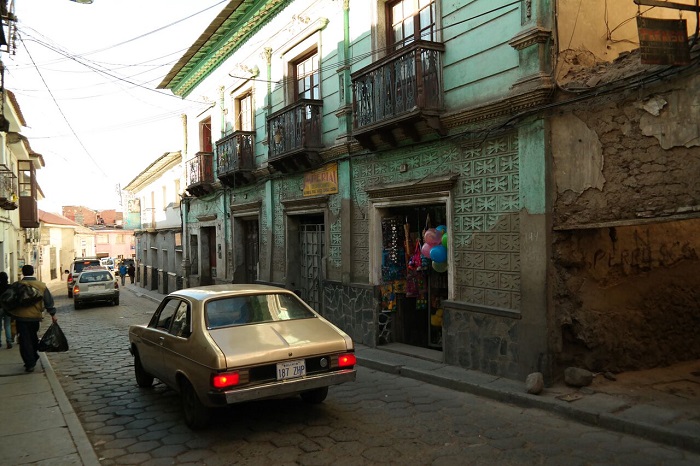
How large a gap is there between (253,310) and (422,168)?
13.5 feet

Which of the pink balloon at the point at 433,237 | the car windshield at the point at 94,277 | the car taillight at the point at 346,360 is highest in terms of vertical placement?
the pink balloon at the point at 433,237

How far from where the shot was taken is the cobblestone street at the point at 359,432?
462 cm

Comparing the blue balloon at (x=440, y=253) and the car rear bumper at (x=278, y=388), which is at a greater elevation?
the blue balloon at (x=440, y=253)

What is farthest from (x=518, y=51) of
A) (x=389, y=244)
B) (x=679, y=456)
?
(x=679, y=456)

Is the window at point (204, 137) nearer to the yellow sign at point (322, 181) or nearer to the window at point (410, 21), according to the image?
the yellow sign at point (322, 181)

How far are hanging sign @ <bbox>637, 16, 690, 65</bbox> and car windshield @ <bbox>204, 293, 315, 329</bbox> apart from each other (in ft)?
14.7

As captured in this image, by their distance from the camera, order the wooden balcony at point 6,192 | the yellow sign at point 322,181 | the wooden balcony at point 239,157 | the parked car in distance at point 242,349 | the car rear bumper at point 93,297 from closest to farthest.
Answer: the parked car in distance at point 242,349, the yellow sign at point 322,181, the wooden balcony at point 239,157, the wooden balcony at point 6,192, the car rear bumper at point 93,297

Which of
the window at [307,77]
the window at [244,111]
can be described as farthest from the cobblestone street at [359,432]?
the window at [244,111]

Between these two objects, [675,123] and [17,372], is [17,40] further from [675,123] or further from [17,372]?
[675,123]

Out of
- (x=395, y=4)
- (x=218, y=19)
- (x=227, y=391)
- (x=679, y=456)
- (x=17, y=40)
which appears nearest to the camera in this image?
(x=679, y=456)

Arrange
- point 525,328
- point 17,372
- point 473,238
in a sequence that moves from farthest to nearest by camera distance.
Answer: point 17,372, point 473,238, point 525,328

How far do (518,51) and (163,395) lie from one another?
21.8 feet

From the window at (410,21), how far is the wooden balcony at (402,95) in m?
0.60

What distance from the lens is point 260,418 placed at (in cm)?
570
